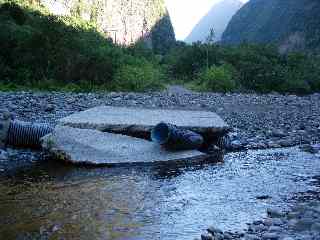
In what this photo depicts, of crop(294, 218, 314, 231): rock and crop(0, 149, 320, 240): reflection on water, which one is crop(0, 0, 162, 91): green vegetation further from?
crop(294, 218, 314, 231): rock

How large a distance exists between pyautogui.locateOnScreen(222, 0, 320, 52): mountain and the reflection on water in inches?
2126

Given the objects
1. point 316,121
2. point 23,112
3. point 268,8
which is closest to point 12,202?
point 23,112

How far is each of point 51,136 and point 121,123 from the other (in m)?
1.55

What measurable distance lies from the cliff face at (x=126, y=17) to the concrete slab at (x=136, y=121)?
48459 mm

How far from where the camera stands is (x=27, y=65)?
74.9ft

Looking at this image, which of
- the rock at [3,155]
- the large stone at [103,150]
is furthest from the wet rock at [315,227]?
the rock at [3,155]

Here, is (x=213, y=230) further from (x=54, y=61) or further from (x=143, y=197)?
(x=54, y=61)

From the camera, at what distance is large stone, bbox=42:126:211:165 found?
8.16m

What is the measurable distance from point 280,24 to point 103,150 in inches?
4177

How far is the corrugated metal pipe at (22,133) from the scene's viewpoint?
8.91m

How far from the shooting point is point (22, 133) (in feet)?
29.2

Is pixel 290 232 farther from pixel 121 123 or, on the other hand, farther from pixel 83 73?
pixel 83 73

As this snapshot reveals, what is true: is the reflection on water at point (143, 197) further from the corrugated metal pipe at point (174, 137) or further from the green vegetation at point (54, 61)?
the green vegetation at point (54, 61)

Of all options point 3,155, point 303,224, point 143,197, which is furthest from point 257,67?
point 303,224
